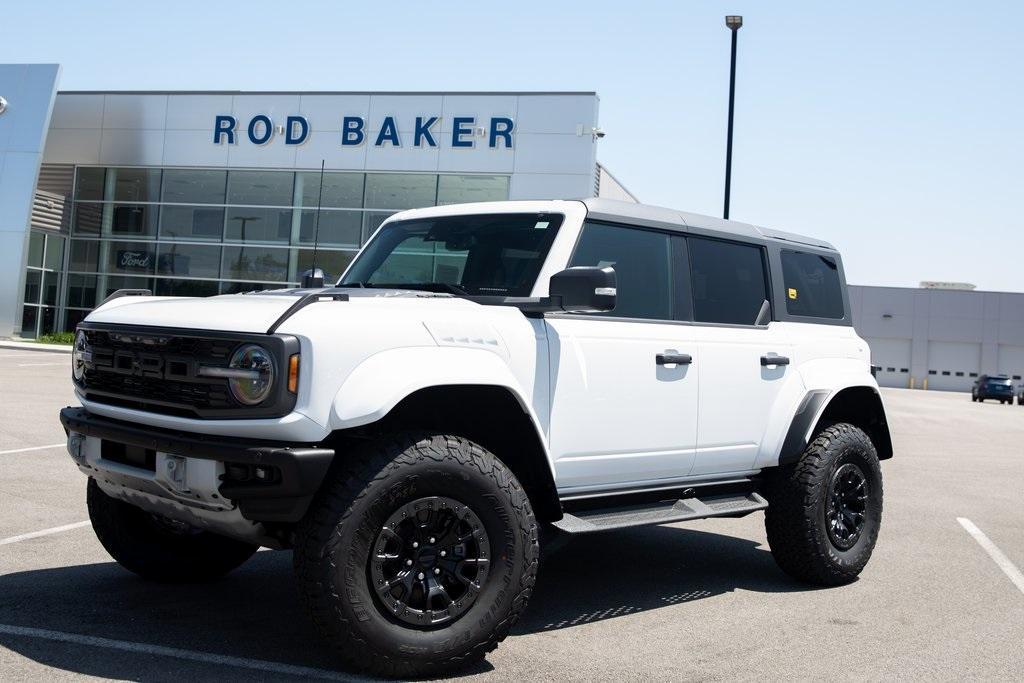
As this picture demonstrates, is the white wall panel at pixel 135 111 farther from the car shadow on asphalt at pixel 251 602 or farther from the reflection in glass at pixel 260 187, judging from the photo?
the car shadow on asphalt at pixel 251 602

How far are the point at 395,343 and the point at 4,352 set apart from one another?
1025 inches

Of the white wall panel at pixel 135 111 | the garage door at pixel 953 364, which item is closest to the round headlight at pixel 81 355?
the white wall panel at pixel 135 111

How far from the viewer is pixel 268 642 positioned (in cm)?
453

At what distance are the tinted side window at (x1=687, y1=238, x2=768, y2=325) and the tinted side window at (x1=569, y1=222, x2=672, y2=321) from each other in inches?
9.2

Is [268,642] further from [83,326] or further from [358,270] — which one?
[358,270]

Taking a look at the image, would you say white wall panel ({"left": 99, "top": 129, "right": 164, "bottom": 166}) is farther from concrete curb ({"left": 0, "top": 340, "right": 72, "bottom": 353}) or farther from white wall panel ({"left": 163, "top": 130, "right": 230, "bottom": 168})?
concrete curb ({"left": 0, "top": 340, "right": 72, "bottom": 353})

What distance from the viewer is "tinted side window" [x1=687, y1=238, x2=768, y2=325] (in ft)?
18.9

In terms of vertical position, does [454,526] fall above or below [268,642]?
above

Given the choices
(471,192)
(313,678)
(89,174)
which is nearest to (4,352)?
(89,174)

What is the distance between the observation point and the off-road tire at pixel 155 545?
524 centimetres

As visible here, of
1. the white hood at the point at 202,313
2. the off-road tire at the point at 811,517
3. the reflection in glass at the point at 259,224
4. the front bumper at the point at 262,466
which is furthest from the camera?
the reflection in glass at the point at 259,224

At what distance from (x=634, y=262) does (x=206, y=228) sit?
28527 millimetres

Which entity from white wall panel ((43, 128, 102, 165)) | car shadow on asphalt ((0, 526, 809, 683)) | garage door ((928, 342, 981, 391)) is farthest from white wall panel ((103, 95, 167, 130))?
garage door ((928, 342, 981, 391))

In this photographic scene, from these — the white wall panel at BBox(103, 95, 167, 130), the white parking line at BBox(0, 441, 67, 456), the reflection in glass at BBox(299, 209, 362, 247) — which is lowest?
the white parking line at BBox(0, 441, 67, 456)
